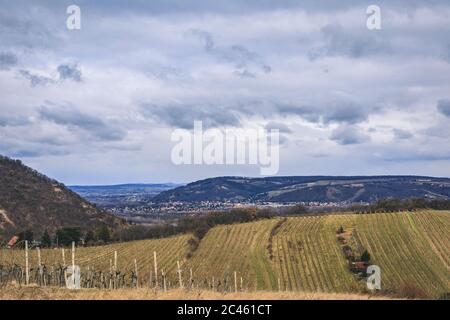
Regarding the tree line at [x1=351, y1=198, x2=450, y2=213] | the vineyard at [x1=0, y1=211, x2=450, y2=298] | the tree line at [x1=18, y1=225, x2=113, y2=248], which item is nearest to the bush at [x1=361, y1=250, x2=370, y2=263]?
the vineyard at [x1=0, y1=211, x2=450, y2=298]

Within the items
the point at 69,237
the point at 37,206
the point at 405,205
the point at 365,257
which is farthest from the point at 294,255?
the point at 37,206

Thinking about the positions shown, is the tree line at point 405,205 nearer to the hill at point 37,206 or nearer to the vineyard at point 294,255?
the vineyard at point 294,255

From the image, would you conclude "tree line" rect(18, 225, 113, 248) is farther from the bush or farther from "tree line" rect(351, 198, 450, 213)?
"tree line" rect(351, 198, 450, 213)

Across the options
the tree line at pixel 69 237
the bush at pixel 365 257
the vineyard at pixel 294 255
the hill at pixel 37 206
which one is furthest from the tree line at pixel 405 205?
the hill at pixel 37 206
